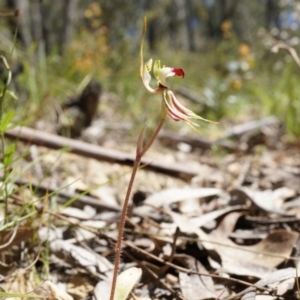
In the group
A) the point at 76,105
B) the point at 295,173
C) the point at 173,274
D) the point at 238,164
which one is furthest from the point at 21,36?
the point at 173,274

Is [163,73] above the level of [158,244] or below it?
above

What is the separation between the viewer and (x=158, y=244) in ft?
4.67

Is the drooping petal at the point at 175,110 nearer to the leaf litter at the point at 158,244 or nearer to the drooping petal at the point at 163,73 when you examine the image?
the drooping petal at the point at 163,73

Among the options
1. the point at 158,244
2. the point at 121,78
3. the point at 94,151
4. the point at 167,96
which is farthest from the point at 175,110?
the point at 121,78

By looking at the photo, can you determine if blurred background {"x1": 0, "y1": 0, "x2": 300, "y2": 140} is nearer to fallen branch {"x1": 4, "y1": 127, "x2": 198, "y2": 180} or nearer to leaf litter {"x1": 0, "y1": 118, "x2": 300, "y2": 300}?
fallen branch {"x1": 4, "y1": 127, "x2": 198, "y2": 180}

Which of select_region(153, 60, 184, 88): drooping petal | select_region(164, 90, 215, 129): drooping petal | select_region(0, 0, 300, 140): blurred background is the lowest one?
select_region(0, 0, 300, 140): blurred background

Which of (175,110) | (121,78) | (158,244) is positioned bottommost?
(121,78)

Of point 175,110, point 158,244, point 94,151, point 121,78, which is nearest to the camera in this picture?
point 175,110

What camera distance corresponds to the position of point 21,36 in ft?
14.5

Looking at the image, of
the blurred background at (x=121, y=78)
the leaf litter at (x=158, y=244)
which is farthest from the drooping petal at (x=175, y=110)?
the blurred background at (x=121, y=78)

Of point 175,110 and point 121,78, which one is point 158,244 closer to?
point 175,110

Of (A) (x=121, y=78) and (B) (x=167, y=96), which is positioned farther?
(A) (x=121, y=78)

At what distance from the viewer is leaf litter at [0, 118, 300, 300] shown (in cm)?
121

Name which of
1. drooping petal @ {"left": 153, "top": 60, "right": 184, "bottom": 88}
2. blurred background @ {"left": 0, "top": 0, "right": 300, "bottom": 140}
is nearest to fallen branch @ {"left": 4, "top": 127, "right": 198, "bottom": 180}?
blurred background @ {"left": 0, "top": 0, "right": 300, "bottom": 140}
